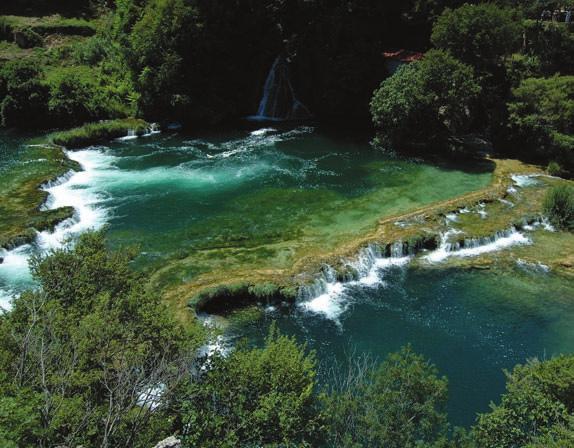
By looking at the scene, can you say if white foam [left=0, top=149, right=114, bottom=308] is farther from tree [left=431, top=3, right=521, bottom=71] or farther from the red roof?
the red roof

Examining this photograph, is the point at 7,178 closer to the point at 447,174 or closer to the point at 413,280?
the point at 413,280

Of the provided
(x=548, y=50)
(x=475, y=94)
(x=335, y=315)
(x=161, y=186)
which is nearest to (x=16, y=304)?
(x=335, y=315)

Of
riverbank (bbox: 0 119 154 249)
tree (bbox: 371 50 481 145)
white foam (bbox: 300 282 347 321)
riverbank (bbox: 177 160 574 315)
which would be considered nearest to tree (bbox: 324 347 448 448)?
white foam (bbox: 300 282 347 321)

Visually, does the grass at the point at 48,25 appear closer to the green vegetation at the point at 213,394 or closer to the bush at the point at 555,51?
the bush at the point at 555,51

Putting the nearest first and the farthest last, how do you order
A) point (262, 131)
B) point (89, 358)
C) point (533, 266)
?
point (89, 358)
point (533, 266)
point (262, 131)

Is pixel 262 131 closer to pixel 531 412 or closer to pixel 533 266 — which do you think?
pixel 533 266

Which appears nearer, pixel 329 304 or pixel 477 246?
pixel 329 304

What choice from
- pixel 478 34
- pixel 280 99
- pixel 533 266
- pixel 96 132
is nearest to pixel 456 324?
pixel 533 266

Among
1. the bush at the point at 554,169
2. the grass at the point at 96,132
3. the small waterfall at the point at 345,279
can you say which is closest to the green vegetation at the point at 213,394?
the small waterfall at the point at 345,279
